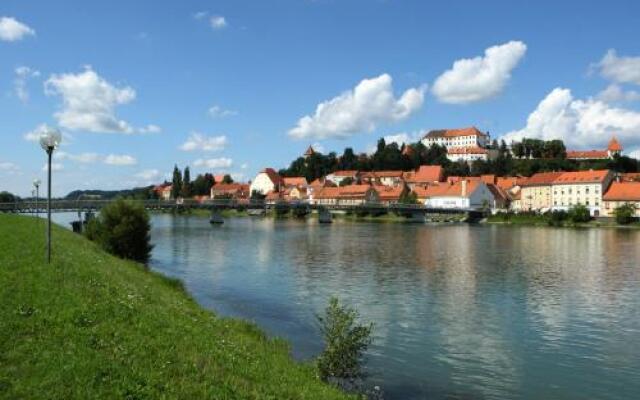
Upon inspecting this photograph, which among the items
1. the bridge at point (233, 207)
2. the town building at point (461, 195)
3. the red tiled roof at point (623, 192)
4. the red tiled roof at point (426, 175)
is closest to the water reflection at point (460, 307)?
the bridge at point (233, 207)

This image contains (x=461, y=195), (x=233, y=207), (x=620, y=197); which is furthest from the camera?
(x=461, y=195)

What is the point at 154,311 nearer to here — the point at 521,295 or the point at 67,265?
the point at 67,265

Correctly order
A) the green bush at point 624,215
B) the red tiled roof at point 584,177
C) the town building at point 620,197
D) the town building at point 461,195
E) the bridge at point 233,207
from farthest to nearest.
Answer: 1. the town building at point 461,195
2. the red tiled roof at point 584,177
3. the town building at point 620,197
4. the green bush at point 624,215
5. the bridge at point 233,207

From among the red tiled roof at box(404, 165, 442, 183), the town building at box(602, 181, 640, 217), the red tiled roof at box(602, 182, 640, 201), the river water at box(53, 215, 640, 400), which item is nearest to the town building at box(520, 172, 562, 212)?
the town building at box(602, 181, 640, 217)

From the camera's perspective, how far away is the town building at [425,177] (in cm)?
18401

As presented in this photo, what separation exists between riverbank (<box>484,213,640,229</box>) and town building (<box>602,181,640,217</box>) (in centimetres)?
941

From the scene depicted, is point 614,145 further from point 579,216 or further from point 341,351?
point 341,351

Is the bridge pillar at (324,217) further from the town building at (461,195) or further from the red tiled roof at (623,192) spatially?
the red tiled roof at (623,192)

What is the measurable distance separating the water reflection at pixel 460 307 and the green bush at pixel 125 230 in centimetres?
250

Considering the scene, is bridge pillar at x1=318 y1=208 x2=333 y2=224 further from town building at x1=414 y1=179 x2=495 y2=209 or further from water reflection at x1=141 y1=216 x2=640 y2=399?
water reflection at x1=141 y1=216 x2=640 y2=399

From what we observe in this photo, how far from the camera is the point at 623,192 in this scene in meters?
122

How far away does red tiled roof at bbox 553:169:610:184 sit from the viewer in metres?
130

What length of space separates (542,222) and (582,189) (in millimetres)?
28514

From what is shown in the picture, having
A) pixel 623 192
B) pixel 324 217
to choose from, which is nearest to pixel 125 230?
pixel 324 217
